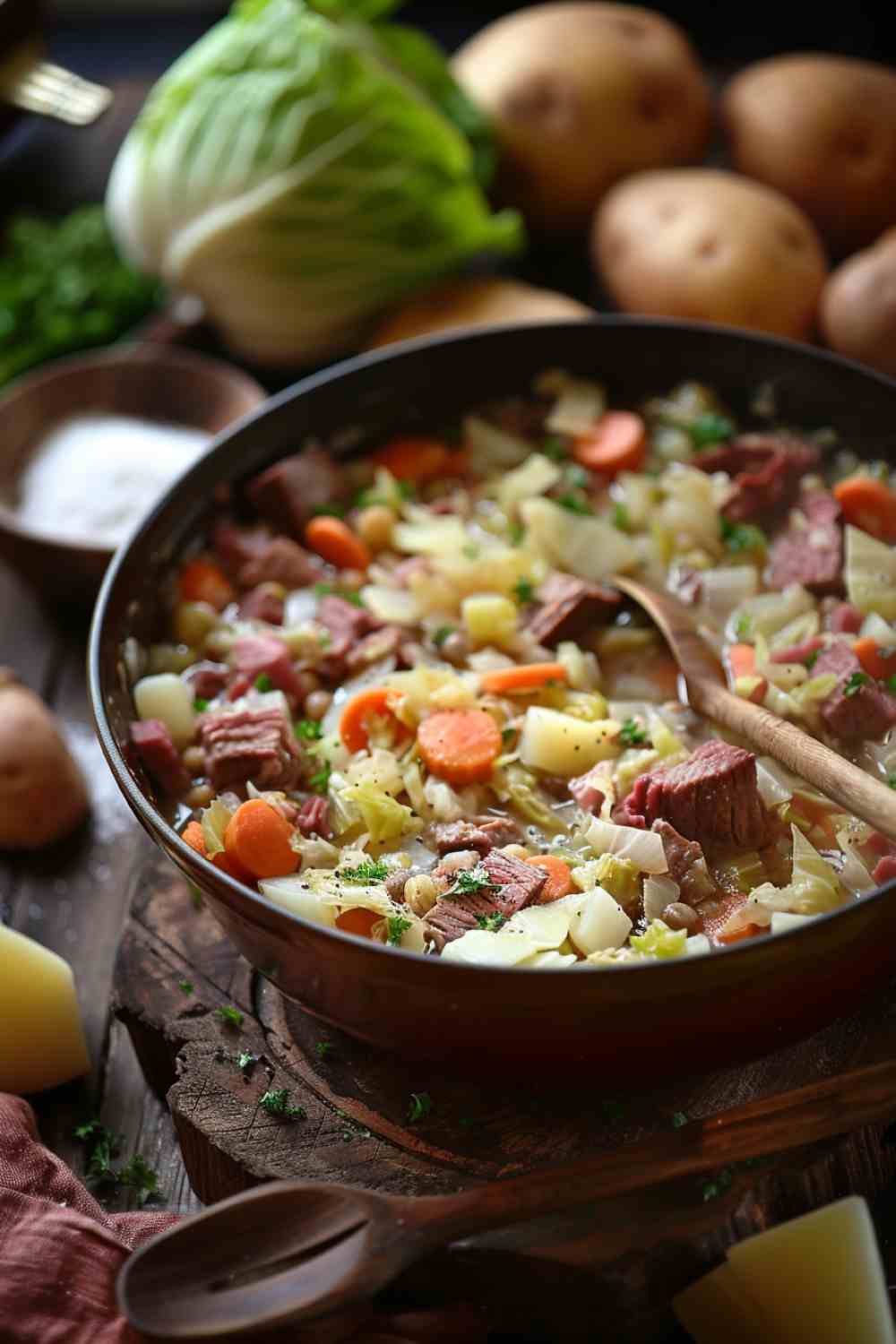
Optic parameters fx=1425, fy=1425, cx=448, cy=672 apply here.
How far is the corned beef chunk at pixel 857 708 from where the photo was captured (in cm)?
292

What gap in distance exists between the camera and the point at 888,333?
13.6ft

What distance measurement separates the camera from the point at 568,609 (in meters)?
3.22

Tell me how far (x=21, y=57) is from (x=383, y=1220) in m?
4.25

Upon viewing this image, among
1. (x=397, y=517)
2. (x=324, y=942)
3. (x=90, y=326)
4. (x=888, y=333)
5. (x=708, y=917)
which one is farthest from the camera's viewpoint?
(x=90, y=326)

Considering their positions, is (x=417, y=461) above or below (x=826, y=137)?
below

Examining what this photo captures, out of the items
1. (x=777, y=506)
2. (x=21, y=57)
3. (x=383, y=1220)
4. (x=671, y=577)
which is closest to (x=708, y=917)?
(x=383, y=1220)

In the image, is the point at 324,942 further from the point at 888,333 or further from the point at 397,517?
the point at 888,333

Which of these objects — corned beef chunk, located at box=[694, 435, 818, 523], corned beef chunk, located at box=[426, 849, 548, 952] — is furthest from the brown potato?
corned beef chunk, located at box=[426, 849, 548, 952]

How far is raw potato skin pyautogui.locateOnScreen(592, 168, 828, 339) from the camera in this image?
4.28 meters

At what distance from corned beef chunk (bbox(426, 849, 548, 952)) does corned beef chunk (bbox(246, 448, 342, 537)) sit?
1313 mm

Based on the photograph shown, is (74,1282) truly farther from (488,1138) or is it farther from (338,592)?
(338,592)

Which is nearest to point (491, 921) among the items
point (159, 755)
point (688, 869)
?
point (688, 869)

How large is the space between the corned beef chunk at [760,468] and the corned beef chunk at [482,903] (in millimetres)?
1309

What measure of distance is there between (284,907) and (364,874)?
6.9 inches
